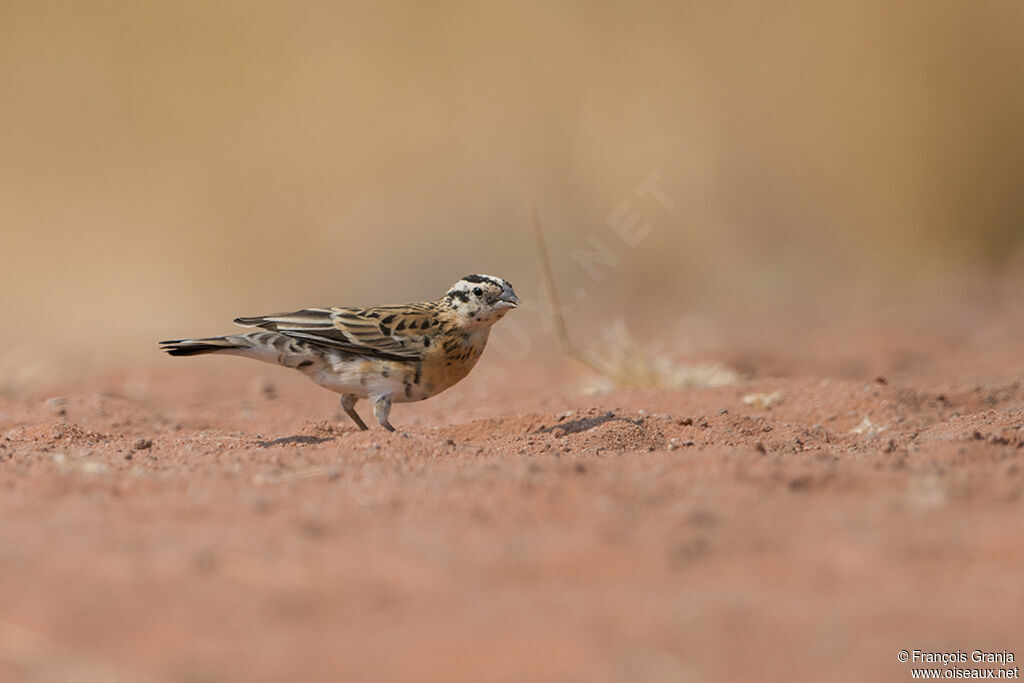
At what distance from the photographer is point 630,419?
7801mm

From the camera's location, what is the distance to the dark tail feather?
7.69 meters

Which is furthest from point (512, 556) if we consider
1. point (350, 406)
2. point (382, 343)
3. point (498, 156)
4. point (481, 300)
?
point (498, 156)

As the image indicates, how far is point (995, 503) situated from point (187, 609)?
10.2 feet

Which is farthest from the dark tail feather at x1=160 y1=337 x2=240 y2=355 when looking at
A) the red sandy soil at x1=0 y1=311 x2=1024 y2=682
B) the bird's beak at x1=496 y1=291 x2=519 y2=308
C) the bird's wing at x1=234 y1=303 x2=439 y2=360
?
the bird's beak at x1=496 y1=291 x2=519 y2=308

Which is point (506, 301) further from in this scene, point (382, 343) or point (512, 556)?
point (512, 556)

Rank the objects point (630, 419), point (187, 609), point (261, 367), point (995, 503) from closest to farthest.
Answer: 1. point (187, 609)
2. point (995, 503)
3. point (630, 419)
4. point (261, 367)

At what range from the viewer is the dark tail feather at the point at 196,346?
769 centimetres

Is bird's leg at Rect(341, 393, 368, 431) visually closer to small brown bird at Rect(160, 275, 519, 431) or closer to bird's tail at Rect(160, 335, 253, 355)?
small brown bird at Rect(160, 275, 519, 431)

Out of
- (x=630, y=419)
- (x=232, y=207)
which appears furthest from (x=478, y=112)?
(x=630, y=419)

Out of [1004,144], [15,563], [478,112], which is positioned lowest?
[15,563]

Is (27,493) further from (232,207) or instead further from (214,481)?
(232,207)

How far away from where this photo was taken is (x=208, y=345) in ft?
25.5

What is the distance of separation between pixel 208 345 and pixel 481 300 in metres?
1.79

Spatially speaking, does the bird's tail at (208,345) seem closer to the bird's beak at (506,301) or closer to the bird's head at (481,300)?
the bird's head at (481,300)
